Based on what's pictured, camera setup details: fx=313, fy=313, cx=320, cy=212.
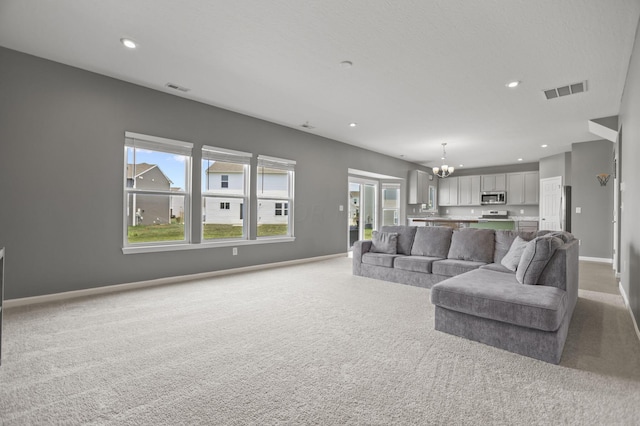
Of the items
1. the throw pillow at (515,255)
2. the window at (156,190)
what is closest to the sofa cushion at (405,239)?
the throw pillow at (515,255)

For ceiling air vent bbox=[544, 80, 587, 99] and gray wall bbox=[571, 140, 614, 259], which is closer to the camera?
ceiling air vent bbox=[544, 80, 587, 99]

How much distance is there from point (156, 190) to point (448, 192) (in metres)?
9.84

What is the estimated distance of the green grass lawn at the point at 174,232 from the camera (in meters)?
4.40

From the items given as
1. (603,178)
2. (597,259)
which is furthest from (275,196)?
(597,259)

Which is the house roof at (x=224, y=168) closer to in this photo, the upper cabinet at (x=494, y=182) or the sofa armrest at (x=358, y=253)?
the sofa armrest at (x=358, y=253)

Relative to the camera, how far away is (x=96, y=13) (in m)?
2.73

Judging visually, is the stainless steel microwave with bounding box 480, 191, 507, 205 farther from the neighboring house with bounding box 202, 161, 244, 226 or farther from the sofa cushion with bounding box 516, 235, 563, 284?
the neighboring house with bounding box 202, 161, 244, 226

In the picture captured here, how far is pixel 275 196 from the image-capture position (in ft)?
19.9

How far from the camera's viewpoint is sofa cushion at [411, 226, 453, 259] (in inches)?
184

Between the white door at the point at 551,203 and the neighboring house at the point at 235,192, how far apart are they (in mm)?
A: 7236

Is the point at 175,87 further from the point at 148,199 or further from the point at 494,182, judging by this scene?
the point at 494,182

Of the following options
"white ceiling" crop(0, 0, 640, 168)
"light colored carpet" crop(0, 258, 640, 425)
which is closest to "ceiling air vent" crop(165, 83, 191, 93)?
"white ceiling" crop(0, 0, 640, 168)

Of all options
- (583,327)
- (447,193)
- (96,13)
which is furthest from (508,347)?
(447,193)

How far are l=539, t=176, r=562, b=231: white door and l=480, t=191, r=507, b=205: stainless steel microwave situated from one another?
1.26 m
